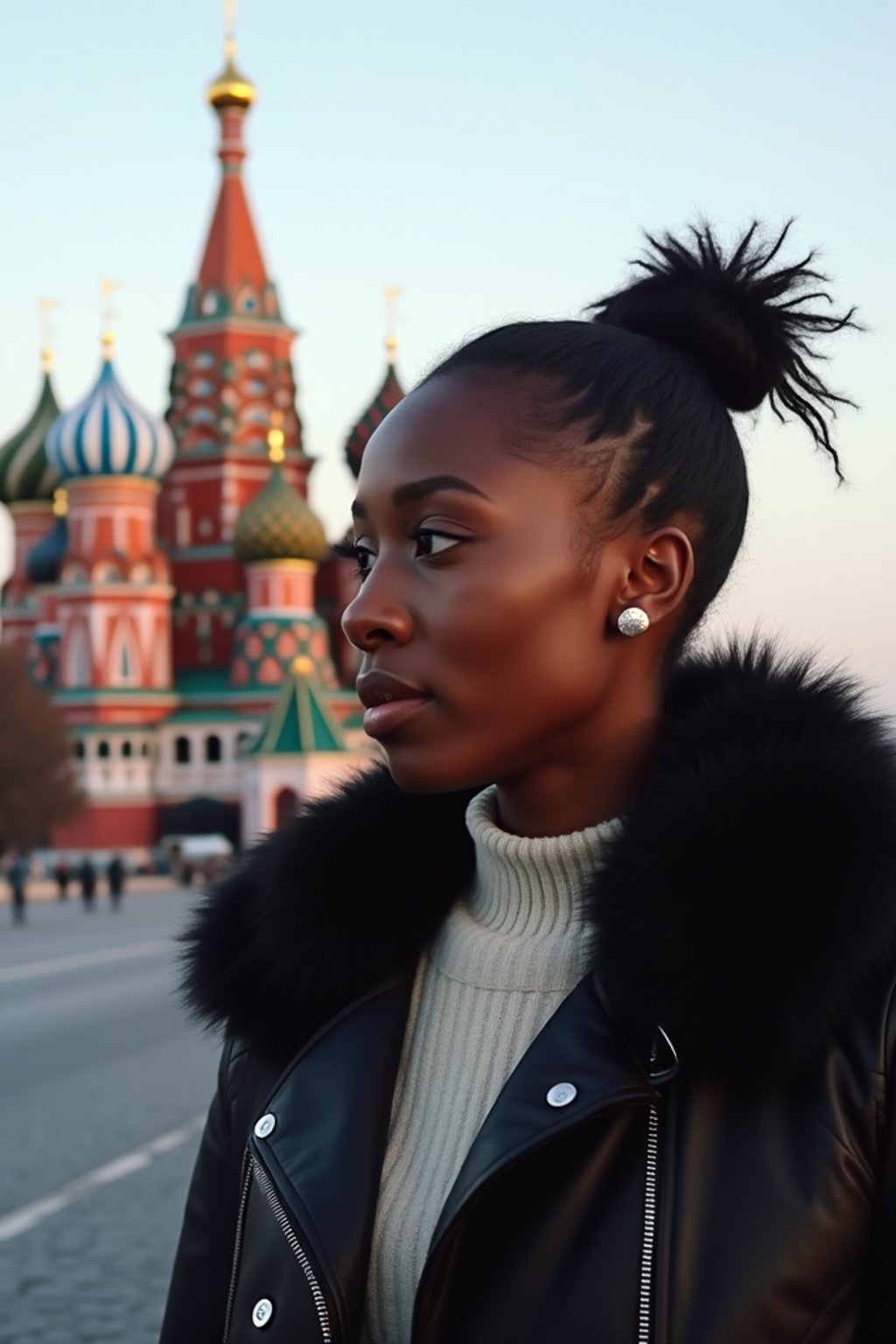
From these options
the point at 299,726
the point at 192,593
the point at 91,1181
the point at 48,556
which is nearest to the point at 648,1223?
the point at 91,1181

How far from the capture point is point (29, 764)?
164ft

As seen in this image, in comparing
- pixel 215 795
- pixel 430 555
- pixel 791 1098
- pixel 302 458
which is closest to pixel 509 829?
pixel 430 555

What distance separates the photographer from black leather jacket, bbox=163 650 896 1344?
1624mm

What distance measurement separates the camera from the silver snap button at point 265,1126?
75.7 inches

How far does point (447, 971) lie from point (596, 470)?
57 cm

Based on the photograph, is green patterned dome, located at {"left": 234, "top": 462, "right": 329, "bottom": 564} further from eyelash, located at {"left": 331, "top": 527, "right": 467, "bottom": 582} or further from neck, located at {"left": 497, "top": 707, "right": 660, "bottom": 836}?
neck, located at {"left": 497, "top": 707, "right": 660, "bottom": 836}

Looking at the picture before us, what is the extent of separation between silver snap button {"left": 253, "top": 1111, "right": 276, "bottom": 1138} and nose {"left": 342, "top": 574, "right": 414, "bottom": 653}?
48 cm

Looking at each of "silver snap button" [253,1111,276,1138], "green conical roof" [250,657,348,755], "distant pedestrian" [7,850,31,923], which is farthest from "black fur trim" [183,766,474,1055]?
"green conical roof" [250,657,348,755]

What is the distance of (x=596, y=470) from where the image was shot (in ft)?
6.23

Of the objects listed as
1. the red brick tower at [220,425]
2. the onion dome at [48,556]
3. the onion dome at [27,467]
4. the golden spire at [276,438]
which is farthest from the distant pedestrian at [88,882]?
the onion dome at [27,467]

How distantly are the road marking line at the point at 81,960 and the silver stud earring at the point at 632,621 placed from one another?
16789 mm

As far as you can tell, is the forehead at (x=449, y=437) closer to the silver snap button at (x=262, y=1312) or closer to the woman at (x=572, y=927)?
the woman at (x=572, y=927)

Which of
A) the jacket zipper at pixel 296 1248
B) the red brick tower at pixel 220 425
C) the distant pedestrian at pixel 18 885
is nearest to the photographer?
the jacket zipper at pixel 296 1248

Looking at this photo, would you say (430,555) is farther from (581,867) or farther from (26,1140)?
(26,1140)
